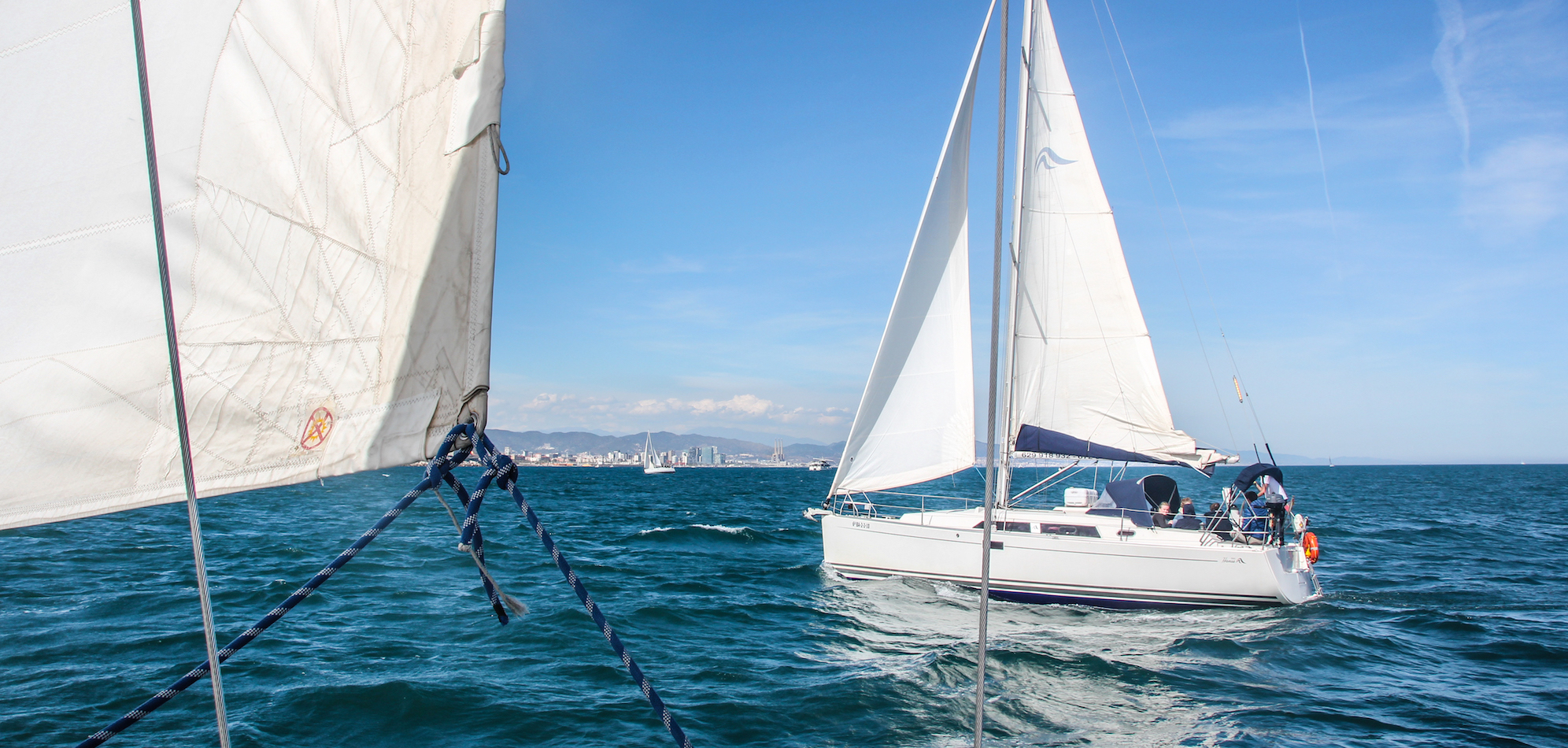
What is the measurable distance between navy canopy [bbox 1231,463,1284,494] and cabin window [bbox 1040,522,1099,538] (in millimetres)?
3115

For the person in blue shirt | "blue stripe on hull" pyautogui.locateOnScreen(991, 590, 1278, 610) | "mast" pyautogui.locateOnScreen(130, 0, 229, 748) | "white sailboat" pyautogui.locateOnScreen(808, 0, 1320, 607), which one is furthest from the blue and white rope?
the person in blue shirt

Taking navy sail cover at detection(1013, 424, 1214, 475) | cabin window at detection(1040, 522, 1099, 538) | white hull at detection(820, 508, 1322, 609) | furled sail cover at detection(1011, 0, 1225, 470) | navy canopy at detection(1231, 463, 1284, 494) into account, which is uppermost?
furled sail cover at detection(1011, 0, 1225, 470)

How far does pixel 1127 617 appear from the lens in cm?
1297

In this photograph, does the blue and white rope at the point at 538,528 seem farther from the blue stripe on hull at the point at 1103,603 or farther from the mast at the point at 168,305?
the blue stripe on hull at the point at 1103,603

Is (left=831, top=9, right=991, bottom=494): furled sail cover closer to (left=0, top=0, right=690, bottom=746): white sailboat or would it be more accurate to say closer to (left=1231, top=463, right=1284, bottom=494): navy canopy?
(left=1231, top=463, right=1284, bottom=494): navy canopy

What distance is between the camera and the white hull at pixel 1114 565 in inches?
519

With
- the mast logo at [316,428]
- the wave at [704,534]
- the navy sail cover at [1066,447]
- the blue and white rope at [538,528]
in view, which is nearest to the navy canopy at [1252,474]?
the navy sail cover at [1066,447]

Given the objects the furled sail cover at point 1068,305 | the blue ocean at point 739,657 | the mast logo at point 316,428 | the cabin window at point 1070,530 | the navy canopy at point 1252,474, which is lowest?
the blue ocean at point 739,657

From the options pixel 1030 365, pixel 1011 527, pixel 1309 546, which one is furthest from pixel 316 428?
pixel 1309 546

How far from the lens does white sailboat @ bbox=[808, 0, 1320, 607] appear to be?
15211mm

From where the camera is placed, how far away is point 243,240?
2.22 meters

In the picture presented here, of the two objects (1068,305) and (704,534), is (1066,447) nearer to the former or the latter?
(1068,305)

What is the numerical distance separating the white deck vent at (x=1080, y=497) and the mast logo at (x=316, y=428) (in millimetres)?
15024

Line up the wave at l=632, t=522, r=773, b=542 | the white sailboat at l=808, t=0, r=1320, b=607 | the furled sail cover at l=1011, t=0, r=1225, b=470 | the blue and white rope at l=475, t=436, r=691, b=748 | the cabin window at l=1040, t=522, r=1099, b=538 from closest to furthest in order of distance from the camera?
1. the blue and white rope at l=475, t=436, r=691, b=748
2. the cabin window at l=1040, t=522, r=1099, b=538
3. the white sailboat at l=808, t=0, r=1320, b=607
4. the furled sail cover at l=1011, t=0, r=1225, b=470
5. the wave at l=632, t=522, r=773, b=542
